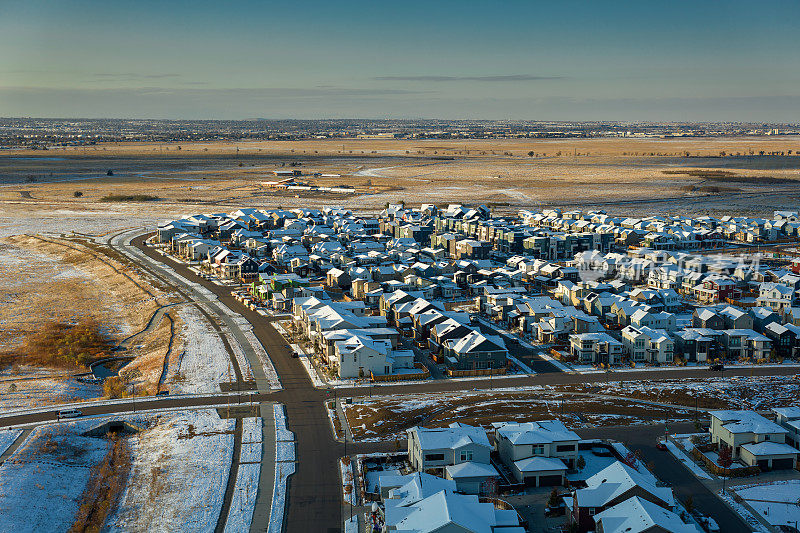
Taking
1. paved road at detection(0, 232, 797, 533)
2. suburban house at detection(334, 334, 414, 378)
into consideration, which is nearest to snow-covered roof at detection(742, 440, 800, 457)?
paved road at detection(0, 232, 797, 533)

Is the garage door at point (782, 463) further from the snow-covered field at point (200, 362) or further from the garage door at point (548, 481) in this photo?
the snow-covered field at point (200, 362)

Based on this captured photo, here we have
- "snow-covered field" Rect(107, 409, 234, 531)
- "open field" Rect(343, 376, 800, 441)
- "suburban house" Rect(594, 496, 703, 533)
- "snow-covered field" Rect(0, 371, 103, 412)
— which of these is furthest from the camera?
"snow-covered field" Rect(0, 371, 103, 412)

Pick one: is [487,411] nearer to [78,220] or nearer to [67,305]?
[67,305]

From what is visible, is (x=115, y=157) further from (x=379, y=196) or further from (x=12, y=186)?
(x=379, y=196)

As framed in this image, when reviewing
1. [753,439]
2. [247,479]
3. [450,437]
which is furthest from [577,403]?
[247,479]

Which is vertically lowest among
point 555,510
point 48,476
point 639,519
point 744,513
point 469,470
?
point 744,513

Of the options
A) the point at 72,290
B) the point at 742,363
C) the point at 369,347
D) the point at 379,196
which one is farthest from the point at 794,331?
the point at 379,196

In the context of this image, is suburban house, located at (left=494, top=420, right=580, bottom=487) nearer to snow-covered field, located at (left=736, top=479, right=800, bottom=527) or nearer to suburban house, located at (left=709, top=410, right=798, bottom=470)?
snow-covered field, located at (left=736, top=479, right=800, bottom=527)
